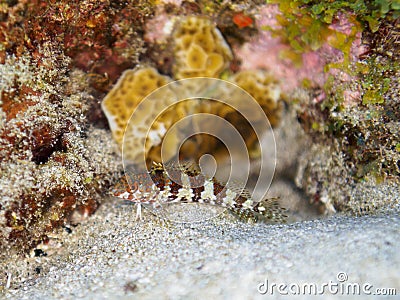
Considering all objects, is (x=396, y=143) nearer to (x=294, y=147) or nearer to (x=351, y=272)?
(x=294, y=147)

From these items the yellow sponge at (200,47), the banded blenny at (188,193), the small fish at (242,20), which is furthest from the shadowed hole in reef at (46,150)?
the small fish at (242,20)

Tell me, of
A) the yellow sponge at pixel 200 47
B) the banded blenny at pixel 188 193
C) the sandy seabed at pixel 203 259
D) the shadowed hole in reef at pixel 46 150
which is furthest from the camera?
the yellow sponge at pixel 200 47

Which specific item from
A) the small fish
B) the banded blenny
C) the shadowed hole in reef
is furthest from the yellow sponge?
the shadowed hole in reef

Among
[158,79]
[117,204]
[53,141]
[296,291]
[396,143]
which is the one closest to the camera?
[296,291]

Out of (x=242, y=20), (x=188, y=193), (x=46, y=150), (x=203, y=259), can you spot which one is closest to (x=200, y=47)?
(x=242, y=20)

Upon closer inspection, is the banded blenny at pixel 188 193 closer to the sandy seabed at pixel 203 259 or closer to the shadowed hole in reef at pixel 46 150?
the sandy seabed at pixel 203 259

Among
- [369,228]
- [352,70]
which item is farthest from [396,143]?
[369,228]

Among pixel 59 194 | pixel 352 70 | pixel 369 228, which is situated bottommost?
pixel 59 194
